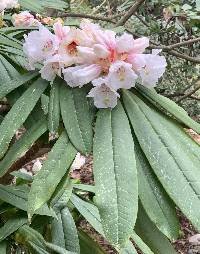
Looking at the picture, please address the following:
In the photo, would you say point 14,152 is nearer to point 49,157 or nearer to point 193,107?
point 49,157

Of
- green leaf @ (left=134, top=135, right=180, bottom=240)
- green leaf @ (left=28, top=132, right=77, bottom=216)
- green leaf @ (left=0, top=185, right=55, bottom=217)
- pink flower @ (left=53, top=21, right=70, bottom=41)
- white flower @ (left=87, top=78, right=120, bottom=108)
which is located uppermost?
pink flower @ (left=53, top=21, right=70, bottom=41)

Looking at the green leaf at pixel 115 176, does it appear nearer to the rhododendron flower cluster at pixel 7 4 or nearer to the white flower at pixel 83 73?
the white flower at pixel 83 73

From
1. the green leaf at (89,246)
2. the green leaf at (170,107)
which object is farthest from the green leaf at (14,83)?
the green leaf at (89,246)

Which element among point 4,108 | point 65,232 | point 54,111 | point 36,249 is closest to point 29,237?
point 36,249

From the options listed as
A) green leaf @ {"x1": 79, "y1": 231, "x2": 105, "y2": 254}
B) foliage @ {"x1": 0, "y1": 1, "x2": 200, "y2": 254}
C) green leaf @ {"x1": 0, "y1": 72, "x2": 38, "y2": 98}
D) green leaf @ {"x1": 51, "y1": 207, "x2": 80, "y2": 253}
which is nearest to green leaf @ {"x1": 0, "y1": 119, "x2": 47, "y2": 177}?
foliage @ {"x1": 0, "y1": 1, "x2": 200, "y2": 254}

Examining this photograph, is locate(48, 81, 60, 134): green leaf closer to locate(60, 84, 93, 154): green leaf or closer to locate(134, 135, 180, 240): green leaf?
locate(60, 84, 93, 154): green leaf

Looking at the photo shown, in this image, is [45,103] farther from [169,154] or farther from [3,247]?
[3,247]
